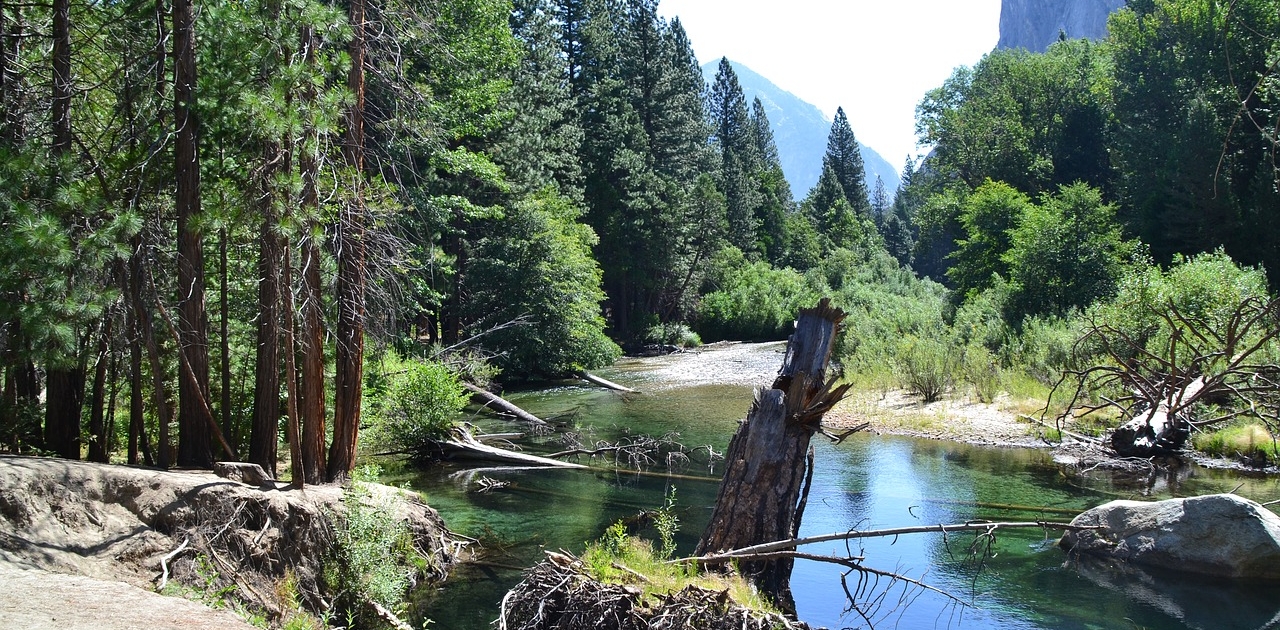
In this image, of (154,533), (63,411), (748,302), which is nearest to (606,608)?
(154,533)

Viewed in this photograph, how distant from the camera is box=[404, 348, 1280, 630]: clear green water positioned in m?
10.3

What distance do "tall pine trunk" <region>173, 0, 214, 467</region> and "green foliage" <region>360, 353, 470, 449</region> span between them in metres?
6.45

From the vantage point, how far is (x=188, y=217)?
30.8 ft

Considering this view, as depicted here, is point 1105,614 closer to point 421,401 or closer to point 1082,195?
point 421,401

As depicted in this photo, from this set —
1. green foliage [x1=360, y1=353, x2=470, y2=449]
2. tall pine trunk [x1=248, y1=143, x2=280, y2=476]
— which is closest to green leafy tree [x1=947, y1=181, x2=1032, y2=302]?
green foliage [x1=360, y1=353, x2=470, y2=449]

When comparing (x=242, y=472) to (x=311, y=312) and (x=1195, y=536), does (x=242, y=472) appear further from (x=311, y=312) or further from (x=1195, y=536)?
(x=1195, y=536)

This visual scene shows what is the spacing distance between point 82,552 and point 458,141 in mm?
24226

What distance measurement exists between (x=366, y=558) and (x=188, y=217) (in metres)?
3.94

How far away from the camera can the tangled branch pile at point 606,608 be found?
7094 millimetres

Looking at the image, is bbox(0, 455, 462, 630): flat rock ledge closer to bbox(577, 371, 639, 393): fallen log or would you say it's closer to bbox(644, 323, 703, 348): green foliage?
bbox(577, 371, 639, 393): fallen log

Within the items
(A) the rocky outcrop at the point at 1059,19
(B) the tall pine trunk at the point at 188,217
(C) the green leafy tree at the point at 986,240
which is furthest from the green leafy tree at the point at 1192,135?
(A) the rocky outcrop at the point at 1059,19

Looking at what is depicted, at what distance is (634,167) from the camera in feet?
152

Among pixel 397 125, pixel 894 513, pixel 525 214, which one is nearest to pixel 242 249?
pixel 397 125

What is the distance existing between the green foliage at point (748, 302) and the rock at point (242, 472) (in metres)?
40.9
